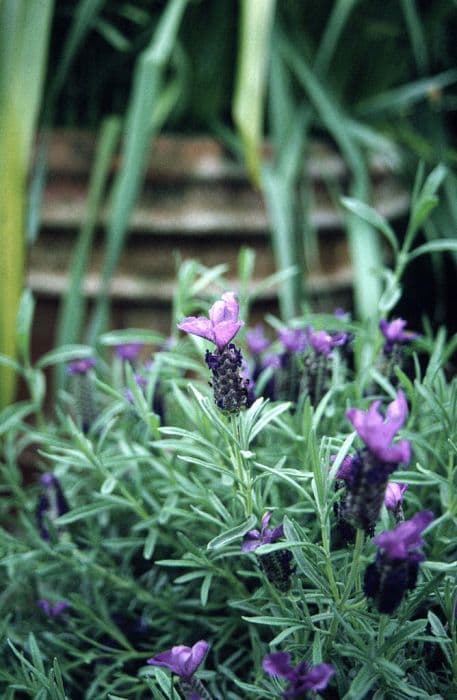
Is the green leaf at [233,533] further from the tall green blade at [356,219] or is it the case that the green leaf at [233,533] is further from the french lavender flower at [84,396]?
the tall green blade at [356,219]

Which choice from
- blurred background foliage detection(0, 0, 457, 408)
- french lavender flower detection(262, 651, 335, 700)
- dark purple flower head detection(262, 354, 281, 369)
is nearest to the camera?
french lavender flower detection(262, 651, 335, 700)

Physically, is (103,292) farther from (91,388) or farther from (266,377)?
(266,377)

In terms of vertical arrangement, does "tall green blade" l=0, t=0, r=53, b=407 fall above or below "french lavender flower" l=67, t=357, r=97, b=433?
above

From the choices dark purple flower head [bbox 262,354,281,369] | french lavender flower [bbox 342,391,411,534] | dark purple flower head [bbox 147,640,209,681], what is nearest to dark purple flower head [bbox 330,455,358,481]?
french lavender flower [bbox 342,391,411,534]

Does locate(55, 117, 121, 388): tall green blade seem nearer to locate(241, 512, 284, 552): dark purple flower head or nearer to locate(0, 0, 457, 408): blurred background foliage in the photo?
locate(0, 0, 457, 408): blurred background foliage

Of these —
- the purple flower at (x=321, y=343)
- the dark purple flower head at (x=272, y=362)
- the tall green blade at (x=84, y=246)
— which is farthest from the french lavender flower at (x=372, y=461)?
the tall green blade at (x=84, y=246)

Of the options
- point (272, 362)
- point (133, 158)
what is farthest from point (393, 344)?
point (133, 158)

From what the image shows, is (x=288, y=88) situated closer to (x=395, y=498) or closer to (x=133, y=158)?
(x=133, y=158)
